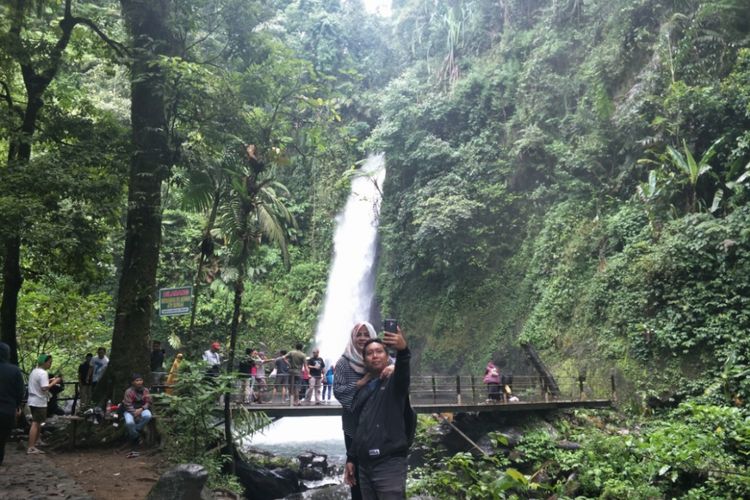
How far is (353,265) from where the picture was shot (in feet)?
84.3

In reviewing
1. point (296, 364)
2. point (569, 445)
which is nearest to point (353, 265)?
point (296, 364)

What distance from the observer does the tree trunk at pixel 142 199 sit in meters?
8.66

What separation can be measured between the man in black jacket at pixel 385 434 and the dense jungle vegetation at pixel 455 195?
4.33ft

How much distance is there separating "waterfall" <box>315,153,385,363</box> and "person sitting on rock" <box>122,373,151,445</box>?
1517 centimetres

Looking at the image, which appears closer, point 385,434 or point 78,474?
point 385,434

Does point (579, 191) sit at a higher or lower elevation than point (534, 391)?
higher

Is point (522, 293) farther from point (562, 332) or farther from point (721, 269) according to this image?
point (721, 269)

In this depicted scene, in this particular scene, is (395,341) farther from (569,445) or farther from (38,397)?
(569,445)

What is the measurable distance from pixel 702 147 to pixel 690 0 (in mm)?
4275

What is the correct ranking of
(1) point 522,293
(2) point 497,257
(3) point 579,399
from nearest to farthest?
(3) point 579,399
(1) point 522,293
(2) point 497,257

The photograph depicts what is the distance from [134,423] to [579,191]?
14577 millimetres

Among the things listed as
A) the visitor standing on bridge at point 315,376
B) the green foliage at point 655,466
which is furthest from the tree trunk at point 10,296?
the green foliage at point 655,466

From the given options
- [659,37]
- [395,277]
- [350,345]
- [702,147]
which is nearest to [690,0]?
[659,37]

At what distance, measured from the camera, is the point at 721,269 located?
12.4 metres
